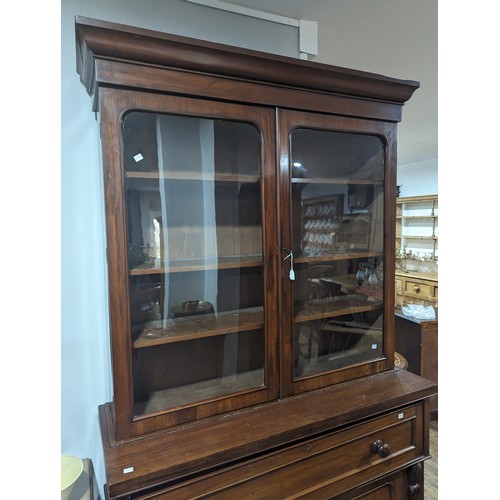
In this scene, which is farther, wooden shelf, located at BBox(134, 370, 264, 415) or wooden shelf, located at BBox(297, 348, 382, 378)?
wooden shelf, located at BBox(297, 348, 382, 378)

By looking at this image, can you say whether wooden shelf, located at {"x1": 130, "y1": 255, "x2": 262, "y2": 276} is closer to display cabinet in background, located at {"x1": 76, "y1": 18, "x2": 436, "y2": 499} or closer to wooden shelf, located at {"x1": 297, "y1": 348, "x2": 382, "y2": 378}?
display cabinet in background, located at {"x1": 76, "y1": 18, "x2": 436, "y2": 499}

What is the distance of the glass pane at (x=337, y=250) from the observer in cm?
120

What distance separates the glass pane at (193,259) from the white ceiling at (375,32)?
0.71m

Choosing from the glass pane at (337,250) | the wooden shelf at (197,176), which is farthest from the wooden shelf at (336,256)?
the wooden shelf at (197,176)

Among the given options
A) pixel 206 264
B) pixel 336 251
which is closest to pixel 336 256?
pixel 336 251

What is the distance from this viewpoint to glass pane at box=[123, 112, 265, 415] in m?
0.98

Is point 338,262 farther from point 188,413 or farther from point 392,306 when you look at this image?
point 188,413

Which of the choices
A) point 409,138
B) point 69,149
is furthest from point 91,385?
point 409,138

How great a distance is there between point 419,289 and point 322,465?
506cm

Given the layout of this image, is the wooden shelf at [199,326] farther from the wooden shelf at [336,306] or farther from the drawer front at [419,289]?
the drawer front at [419,289]

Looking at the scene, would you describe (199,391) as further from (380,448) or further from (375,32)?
(375,32)

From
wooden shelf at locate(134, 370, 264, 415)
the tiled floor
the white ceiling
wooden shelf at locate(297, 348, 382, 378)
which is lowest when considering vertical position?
the tiled floor

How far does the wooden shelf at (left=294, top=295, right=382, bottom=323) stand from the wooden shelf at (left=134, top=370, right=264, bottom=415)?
28 centimetres

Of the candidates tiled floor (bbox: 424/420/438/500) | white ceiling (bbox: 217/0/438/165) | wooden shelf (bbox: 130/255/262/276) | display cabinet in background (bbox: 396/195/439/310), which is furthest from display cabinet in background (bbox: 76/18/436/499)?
display cabinet in background (bbox: 396/195/439/310)
